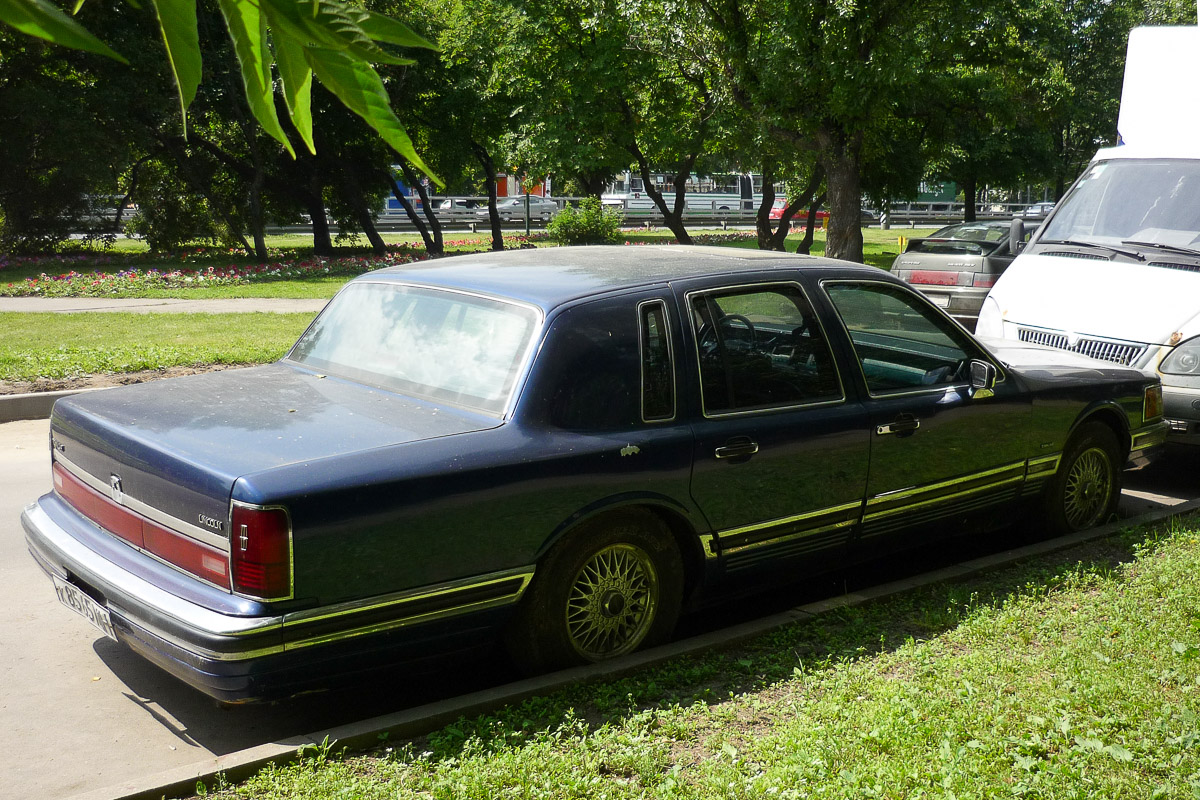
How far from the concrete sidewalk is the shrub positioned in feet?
36.5

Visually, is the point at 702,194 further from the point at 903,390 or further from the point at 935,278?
the point at 903,390

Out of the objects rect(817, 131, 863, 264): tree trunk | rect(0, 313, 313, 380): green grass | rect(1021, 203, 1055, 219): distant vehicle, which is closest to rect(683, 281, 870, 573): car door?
rect(1021, 203, 1055, 219): distant vehicle

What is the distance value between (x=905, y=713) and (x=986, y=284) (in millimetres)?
12580

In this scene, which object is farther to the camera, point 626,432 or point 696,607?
point 696,607

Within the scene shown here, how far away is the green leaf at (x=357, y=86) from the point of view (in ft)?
3.70

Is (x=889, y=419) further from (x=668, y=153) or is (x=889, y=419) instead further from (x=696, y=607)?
(x=668, y=153)

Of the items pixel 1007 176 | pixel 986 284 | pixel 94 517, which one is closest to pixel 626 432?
pixel 94 517

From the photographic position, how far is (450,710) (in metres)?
4.02

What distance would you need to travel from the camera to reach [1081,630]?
480 centimetres

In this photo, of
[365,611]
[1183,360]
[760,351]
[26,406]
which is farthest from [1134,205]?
[26,406]

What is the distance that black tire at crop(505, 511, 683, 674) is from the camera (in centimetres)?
425

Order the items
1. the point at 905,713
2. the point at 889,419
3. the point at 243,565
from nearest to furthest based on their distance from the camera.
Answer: the point at 243,565 < the point at 905,713 < the point at 889,419

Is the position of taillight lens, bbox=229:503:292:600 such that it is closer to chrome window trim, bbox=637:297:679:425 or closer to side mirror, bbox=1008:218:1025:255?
chrome window trim, bbox=637:297:679:425

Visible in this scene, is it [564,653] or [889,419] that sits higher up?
[889,419]
